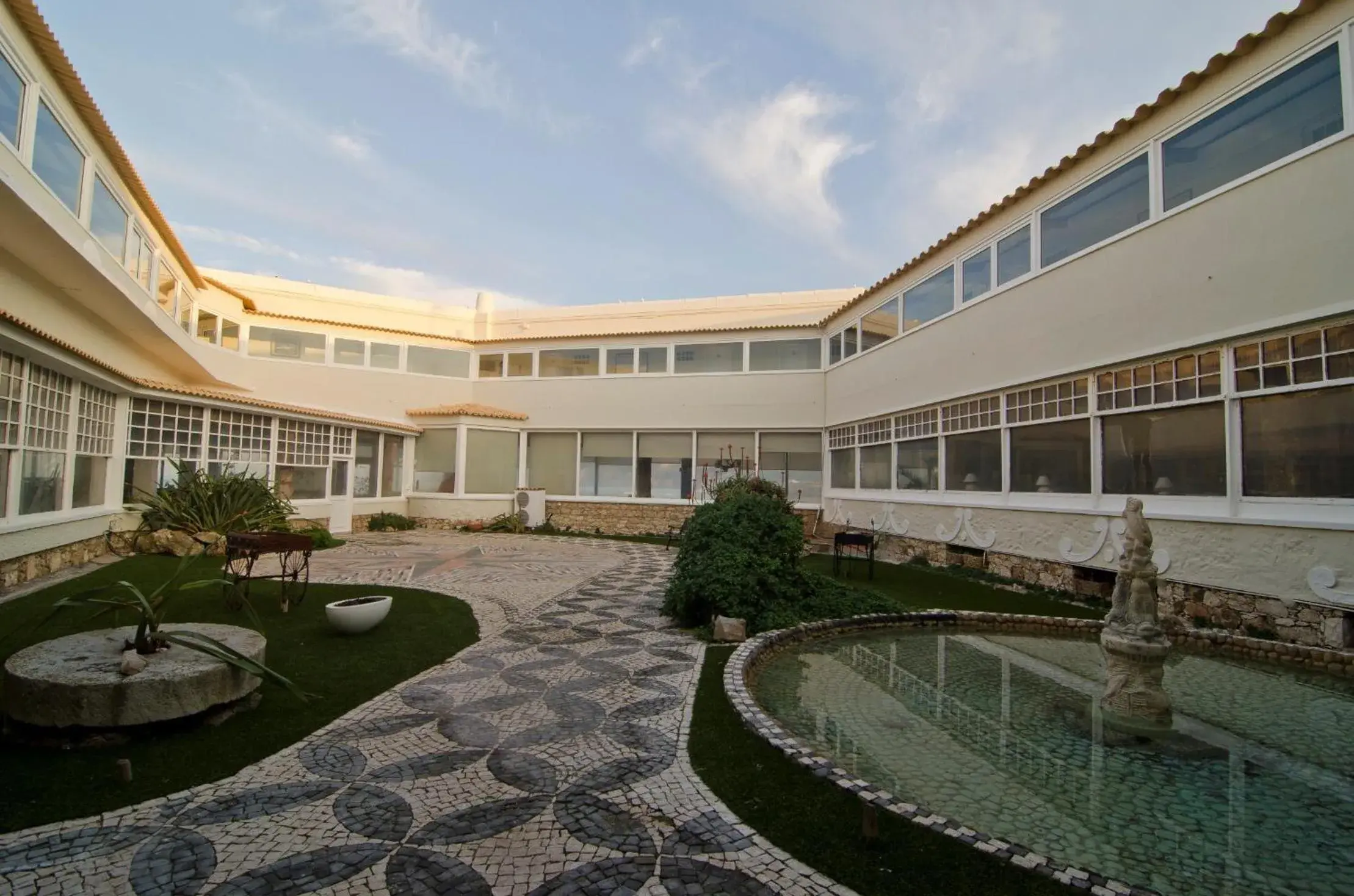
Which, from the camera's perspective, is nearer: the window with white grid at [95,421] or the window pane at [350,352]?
the window with white grid at [95,421]

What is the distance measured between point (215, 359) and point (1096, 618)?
2006 cm

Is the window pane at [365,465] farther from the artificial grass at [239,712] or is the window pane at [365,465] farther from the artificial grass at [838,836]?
the artificial grass at [838,836]

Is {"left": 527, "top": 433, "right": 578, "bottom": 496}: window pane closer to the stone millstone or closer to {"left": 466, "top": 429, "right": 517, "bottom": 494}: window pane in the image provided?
{"left": 466, "top": 429, "right": 517, "bottom": 494}: window pane

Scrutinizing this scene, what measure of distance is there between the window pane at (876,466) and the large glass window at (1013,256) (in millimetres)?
4511

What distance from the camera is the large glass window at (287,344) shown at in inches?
732

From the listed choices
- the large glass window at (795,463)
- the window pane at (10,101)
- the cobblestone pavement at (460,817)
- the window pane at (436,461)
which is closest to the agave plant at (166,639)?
the cobblestone pavement at (460,817)

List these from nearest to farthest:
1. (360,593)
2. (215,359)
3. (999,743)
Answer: (999,743), (360,593), (215,359)

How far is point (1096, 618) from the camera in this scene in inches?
297

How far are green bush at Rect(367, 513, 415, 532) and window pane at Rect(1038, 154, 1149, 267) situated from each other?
53.5ft

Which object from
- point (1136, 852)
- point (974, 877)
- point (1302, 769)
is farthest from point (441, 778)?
point (1302, 769)

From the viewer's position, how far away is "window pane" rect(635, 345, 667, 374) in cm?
1973

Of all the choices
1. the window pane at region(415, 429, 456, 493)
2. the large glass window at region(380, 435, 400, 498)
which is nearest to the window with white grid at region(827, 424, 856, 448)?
the window pane at region(415, 429, 456, 493)

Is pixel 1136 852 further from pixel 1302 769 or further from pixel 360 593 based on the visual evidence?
pixel 360 593

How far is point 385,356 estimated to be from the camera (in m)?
20.2
